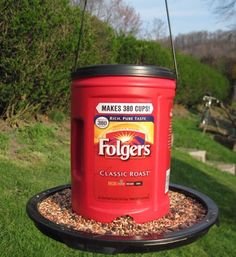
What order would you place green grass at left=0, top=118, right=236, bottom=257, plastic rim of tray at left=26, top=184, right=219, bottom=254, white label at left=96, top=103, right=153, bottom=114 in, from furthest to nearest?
green grass at left=0, top=118, right=236, bottom=257, white label at left=96, top=103, right=153, bottom=114, plastic rim of tray at left=26, top=184, right=219, bottom=254

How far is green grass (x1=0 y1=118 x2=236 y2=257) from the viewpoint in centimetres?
357

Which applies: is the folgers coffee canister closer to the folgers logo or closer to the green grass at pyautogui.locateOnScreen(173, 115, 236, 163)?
the folgers logo

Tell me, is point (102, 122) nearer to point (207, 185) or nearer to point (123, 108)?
point (123, 108)

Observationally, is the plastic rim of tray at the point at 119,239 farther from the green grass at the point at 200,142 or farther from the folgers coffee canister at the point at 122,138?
the green grass at the point at 200,142

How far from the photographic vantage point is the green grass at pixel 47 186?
3.57 m

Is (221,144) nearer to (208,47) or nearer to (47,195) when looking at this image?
(47,195)

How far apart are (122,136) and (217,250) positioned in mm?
3549

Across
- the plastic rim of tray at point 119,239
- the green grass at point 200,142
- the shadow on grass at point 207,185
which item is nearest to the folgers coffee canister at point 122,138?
the plastic rim of tray at point 119,239

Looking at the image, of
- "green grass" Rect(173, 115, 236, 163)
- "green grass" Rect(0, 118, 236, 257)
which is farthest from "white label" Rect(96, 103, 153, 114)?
"green grass" Rect(173, 115, 236, 163)

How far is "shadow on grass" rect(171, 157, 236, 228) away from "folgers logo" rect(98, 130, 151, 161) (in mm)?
4636

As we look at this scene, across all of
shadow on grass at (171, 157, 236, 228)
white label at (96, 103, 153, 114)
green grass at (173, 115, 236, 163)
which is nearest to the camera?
white label at (96, 103, 153, 114)

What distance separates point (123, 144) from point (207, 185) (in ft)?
20.4

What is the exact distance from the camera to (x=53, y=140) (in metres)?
7.15

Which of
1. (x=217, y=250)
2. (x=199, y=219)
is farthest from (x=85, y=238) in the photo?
(x=217, y=250)
